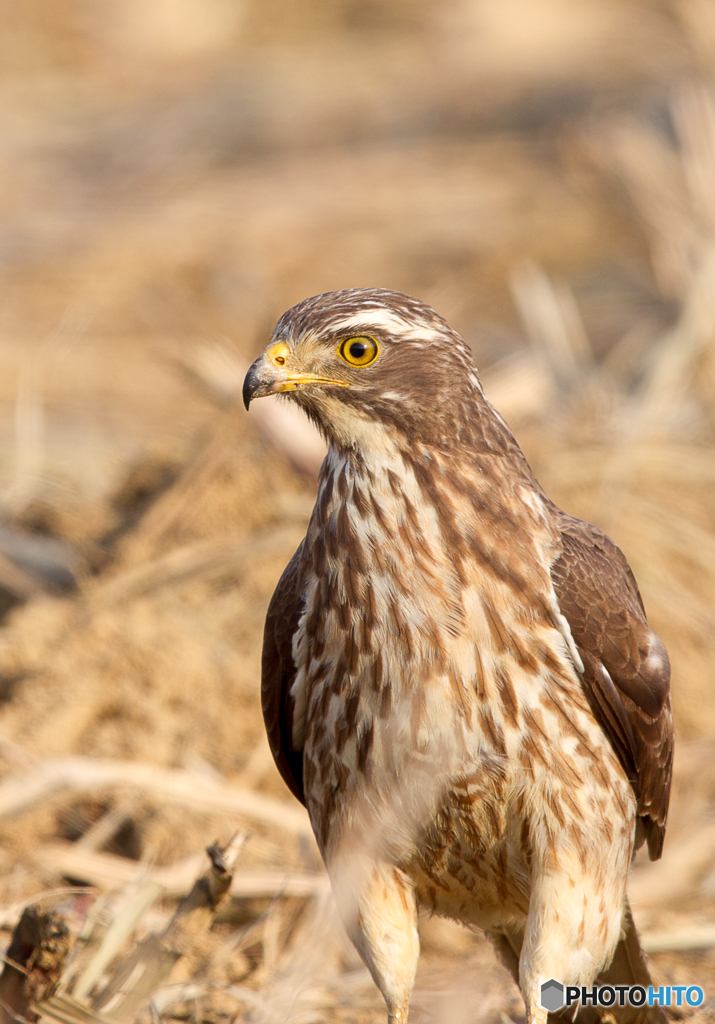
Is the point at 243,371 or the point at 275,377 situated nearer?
the point at 275,377

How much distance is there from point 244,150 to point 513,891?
15.3 metres

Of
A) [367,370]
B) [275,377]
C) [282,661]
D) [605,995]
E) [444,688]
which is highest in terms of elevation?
[367,370]

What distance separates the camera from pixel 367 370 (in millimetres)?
3699

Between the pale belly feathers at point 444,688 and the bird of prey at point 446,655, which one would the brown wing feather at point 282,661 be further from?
the pale belly feathers at point 444,688

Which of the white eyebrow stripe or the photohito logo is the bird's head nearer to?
the white eyebrow stripe

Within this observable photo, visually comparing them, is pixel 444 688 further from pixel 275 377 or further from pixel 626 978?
pixel 626 978

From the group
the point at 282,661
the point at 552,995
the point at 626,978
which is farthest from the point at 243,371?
the point at 552,995

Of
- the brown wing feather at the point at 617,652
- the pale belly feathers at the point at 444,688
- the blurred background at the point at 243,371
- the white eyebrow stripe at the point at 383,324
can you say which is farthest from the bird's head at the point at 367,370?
the blurred background at the point at 243,371

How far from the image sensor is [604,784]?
3.90 m

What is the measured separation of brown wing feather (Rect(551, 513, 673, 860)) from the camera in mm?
3791

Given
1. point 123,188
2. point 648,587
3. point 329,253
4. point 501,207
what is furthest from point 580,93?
point 648,587

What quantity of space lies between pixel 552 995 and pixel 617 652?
1107 millimetres

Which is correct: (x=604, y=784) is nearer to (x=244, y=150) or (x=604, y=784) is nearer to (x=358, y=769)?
(x=358, y=769)

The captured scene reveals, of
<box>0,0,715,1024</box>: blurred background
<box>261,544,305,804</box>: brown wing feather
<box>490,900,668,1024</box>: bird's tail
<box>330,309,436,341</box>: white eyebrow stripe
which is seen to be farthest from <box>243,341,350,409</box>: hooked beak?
<box>490,900,668,1024</box>: bird's tail
